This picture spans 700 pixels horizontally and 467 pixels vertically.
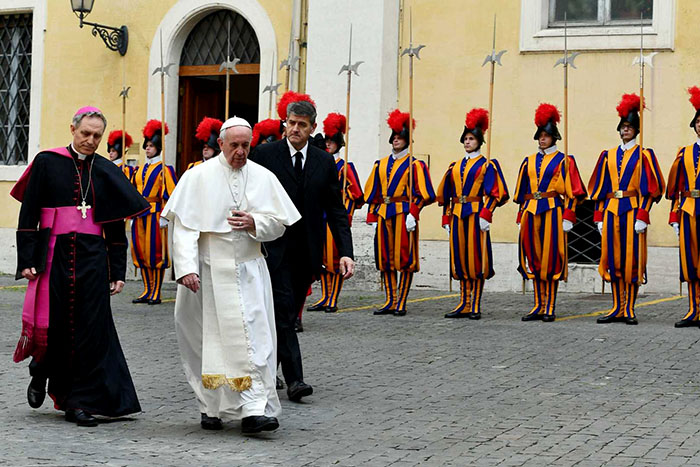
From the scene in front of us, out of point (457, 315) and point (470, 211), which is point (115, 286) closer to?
point (457, 315)

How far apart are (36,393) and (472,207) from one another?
660 cm

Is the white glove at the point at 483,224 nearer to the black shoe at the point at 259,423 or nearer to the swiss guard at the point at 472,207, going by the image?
the swiss guard at the point at 472,207

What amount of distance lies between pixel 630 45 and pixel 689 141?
4.49 feet

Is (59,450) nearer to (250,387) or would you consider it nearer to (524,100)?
(250,387)

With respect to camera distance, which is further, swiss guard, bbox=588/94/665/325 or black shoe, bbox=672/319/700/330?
swiss guard, bbox=588/94/665/325

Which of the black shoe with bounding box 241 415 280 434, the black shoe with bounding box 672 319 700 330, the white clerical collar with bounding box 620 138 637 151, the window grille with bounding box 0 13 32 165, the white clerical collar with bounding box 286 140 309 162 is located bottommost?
the black shoe with bounding box 241 415 280 434

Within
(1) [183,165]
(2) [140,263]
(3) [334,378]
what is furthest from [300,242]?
(1) [183,165]

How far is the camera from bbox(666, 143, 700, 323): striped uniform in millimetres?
11875

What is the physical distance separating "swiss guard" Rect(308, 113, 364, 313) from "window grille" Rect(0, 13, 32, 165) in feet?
25.3

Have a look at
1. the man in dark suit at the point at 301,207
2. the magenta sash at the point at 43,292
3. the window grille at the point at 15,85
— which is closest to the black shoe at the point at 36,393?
the magenta sash at the point at 43,292

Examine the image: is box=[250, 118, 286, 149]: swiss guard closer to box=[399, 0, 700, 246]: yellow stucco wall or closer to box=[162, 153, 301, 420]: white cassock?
box=[399, 0, 700, 246]: yellow stucco wall

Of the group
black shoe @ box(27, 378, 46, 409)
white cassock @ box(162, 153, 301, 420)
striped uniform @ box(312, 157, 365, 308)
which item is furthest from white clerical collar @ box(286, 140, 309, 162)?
striped uniform @ box(312, 157, 365, 308)

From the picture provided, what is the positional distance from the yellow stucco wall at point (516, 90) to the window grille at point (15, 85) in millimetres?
6607

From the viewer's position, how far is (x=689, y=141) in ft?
48.4
